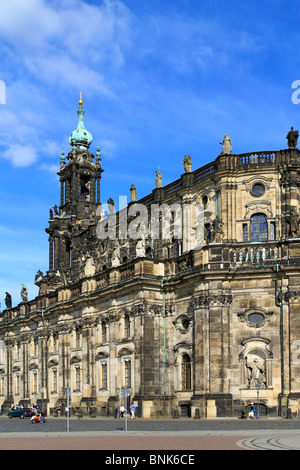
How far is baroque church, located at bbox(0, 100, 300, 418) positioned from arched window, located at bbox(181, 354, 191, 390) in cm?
9

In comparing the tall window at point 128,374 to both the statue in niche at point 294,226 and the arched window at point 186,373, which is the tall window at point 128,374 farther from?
the statue in niche at point 294,226

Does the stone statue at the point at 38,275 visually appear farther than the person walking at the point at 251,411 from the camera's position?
Yes

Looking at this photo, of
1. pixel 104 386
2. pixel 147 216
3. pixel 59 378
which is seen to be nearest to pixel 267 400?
pixel 104 386

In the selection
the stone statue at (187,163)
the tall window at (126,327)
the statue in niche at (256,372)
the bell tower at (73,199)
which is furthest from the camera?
the bell tower at (73,199)

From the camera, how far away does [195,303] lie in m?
52.3

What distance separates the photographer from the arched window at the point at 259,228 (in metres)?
56.5

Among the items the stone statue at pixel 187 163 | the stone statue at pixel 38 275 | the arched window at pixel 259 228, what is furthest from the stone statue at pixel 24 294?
the arched window at pixel 259 228

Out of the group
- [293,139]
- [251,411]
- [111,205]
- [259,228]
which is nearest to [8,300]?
[111,205]

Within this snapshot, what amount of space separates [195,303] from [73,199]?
33.4 metres

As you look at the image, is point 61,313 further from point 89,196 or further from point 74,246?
point 89,196

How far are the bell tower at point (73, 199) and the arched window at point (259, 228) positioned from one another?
27728mm

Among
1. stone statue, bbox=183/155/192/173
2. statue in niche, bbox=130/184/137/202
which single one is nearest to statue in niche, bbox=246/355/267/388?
stone statue, bbox=183/155/192/173

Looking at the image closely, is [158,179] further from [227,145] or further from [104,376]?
[104,376]
